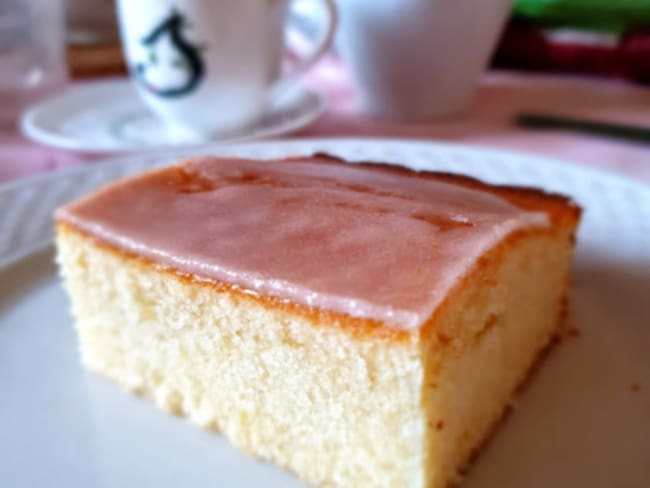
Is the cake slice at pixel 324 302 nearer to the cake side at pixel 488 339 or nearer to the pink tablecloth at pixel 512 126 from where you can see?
the cake side at pixel 488 339

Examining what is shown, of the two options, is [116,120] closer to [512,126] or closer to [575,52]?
[512,126]

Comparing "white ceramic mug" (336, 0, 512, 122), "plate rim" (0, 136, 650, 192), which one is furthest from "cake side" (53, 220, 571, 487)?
"white ceramic mug" (336, 0, 512, 122)

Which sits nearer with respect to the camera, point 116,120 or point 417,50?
point 417,50

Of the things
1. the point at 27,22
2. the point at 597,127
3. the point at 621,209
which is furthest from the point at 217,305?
the point at 27,22

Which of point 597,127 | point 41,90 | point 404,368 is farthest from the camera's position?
point 41,90

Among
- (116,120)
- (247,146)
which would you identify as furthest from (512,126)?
(116,120)

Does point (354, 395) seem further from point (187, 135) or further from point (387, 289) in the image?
point (187, 135)
